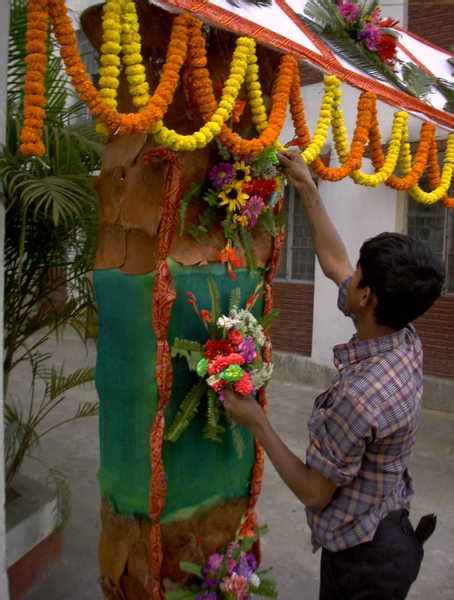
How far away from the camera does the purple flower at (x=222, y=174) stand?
6.48ft

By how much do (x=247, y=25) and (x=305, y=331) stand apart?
198 inches

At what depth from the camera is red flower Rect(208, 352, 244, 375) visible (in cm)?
180

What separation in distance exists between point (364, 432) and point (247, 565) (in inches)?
41.4

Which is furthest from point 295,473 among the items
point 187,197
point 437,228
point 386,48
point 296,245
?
point 296,245

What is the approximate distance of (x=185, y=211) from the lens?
→ 1.92 metres

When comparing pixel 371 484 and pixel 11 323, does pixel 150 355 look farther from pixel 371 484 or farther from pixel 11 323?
pixel 11 323

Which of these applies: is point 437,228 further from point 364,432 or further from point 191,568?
point 364,432

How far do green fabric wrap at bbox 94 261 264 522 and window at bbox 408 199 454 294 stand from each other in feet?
13.7

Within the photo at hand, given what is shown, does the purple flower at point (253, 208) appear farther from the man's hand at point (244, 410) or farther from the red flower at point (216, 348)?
the man's hand at point (244, 410)

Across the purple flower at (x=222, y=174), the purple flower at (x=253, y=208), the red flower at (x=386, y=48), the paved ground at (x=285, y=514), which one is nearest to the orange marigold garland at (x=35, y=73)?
the purple flower at (x=222, y=174)

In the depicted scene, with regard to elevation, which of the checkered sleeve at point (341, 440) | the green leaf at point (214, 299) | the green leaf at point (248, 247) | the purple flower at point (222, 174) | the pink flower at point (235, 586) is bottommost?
the pink flower at point (235, 586)

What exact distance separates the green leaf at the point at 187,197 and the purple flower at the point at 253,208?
18 cm

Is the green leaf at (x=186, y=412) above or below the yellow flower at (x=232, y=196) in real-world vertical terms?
below

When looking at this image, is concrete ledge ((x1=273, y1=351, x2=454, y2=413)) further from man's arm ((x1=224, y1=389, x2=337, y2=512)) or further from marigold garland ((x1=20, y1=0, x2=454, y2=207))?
man's arm ((x1=224, y1=389, x2=337, y2=512))
